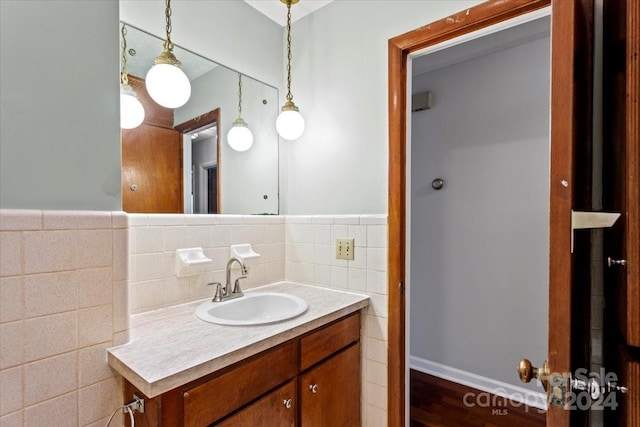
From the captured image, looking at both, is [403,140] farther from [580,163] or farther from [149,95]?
[149,95]

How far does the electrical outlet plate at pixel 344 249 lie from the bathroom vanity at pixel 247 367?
204 millimetres

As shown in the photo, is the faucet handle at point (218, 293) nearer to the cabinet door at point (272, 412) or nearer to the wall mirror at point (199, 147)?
the wall mirror at point (199, 147)

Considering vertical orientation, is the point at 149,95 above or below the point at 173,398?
above

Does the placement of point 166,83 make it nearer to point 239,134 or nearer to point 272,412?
point 239,134

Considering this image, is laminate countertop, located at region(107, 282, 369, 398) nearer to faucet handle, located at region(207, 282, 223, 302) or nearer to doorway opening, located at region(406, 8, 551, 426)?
faucet handle, located at region(207, 282, 223, 302)

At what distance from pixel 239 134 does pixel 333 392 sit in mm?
1374

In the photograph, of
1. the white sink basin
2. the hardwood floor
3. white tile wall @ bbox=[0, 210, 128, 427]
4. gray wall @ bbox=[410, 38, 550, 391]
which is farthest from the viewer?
gray wall @ bbox=[410, 38, 550, 391]

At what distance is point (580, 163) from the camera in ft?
1.85

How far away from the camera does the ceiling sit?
1.73 metres

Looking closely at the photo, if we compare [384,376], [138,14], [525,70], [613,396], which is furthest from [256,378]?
[525,70]

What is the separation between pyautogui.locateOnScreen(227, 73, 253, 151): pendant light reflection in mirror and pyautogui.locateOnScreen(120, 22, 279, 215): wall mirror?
0.02 meters

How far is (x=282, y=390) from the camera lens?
3.72 ft

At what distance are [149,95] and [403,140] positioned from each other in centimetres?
114

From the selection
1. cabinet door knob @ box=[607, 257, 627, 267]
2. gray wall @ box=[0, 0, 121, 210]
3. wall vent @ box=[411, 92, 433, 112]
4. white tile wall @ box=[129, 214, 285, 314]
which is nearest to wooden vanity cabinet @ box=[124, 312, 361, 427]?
white tile wall @ box=[129, 214, 285, 314]
